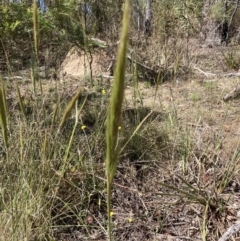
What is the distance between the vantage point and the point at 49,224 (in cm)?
108

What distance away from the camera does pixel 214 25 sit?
490cm

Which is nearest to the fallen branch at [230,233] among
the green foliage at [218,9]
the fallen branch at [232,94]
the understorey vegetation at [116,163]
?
the understorey vegetation at [116,163]

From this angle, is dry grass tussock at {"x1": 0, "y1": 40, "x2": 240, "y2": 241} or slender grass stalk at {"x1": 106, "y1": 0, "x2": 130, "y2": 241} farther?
dry grass tussock at {"x1": 0, "y1": 40, "x2": 240, "y2": 241}

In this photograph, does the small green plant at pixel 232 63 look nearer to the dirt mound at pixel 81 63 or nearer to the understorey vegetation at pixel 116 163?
the understorey vegetation at pixel 116 163

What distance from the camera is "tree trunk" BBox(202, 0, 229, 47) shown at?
454cm

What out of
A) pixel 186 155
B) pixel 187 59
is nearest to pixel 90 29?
pixel 187 59

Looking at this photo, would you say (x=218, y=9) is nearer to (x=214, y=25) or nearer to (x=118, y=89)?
(x=214, y=25)

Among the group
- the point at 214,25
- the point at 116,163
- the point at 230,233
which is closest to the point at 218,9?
the point at 214,25

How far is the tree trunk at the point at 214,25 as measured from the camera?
4.54m

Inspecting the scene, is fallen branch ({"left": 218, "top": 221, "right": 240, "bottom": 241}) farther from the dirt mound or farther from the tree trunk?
the tree trunk

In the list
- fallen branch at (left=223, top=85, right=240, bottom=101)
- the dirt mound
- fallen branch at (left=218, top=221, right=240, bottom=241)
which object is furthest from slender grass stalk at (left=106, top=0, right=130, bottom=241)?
the dirt mound

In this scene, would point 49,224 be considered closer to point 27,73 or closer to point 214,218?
point 214,218

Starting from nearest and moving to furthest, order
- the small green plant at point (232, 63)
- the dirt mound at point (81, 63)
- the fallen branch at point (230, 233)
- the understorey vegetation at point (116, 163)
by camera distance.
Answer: the understorey vegetation at point (116, 163) < the fallen branch at point (230, 233) < the dirt mound at point (81, 63) < the small green plant at point (232, 63)

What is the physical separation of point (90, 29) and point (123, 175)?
2627 millimetres
